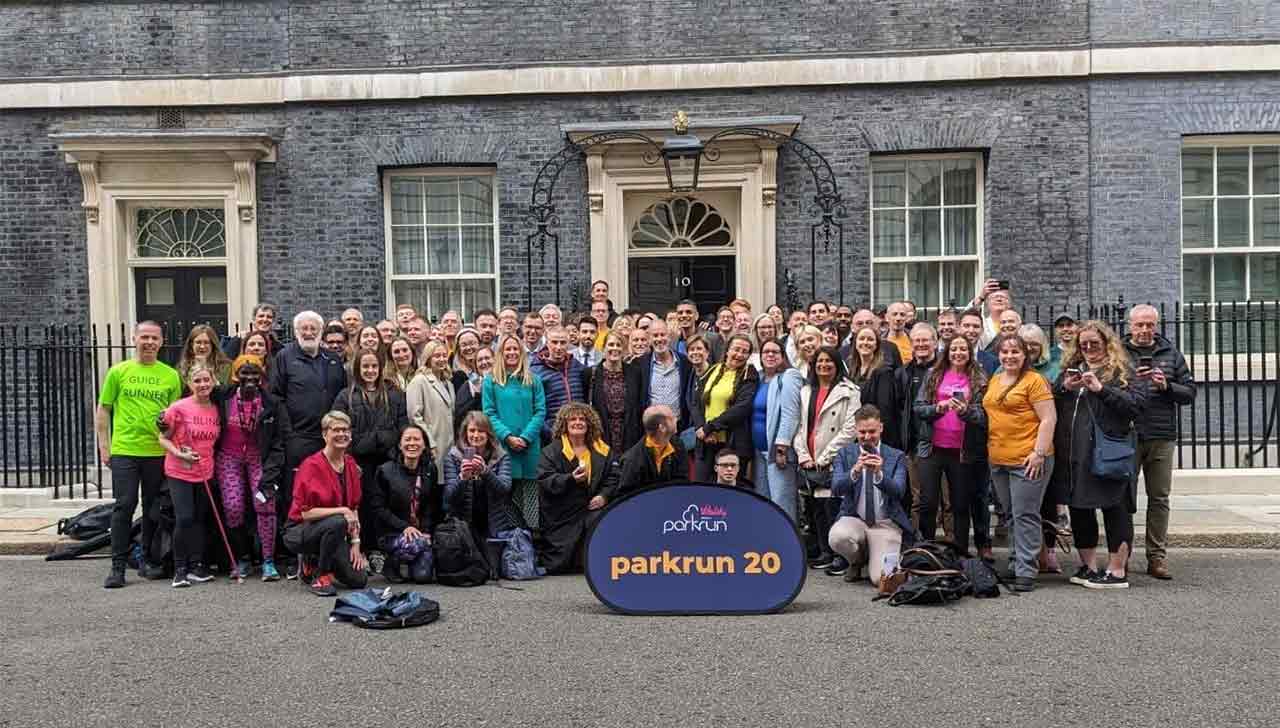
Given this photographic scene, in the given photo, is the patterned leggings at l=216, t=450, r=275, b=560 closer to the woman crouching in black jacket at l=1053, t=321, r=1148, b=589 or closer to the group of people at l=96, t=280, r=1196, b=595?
the group of people at l=96, t=280, r=1196, b=595

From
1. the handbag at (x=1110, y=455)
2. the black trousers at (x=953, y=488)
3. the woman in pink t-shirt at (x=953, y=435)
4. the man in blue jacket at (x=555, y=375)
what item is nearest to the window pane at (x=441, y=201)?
the man in blue jacket at (x=555, y=375)

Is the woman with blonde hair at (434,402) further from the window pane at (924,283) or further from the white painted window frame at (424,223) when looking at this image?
the window pane at (924,283)

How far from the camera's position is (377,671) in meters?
6.08

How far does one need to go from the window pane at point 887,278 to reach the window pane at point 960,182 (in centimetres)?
91

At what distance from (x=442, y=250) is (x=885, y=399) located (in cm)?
672

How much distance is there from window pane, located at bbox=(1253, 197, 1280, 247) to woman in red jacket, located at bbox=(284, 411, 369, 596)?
1039 centimetres

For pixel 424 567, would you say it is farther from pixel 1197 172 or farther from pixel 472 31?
pixel 1197 172

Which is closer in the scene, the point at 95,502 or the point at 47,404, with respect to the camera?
the point at 95,502

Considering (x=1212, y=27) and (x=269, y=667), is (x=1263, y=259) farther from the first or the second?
(x=269, y=667)

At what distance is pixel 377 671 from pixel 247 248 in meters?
8.54

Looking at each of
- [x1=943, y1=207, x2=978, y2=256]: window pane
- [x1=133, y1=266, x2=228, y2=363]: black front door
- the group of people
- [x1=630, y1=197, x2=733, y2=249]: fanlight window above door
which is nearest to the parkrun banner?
the group of people

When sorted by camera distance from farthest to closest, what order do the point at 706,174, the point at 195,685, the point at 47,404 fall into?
the point at 706,174
the point at 47,404
the point at 195,685

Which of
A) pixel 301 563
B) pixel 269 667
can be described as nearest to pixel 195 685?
pixel 269 667

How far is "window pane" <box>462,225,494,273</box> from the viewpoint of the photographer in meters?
13.8
